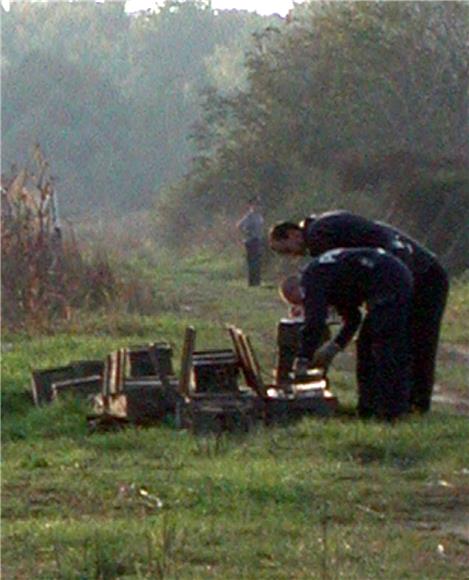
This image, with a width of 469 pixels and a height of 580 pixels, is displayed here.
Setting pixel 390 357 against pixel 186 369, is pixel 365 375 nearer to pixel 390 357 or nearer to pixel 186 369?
pixel 390 357

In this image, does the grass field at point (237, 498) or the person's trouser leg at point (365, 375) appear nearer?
the grass field at point (237, 498)

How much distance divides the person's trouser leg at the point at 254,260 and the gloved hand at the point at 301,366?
2084 centimetres

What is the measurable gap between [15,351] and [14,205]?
12.0 feet

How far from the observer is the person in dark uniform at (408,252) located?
12.4 m

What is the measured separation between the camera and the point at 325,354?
39.7ft

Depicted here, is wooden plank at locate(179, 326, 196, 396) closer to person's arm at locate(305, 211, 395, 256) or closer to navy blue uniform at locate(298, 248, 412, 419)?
navy blue uniform at locate(298, 248, 412, 419)

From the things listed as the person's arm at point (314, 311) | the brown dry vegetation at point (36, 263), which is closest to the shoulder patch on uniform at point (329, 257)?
the person's arm at point (314, 311)

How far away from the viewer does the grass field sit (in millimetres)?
7680

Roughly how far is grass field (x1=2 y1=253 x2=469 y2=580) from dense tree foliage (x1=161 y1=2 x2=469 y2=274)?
808 inches

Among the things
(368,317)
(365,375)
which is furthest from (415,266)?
(365,375)

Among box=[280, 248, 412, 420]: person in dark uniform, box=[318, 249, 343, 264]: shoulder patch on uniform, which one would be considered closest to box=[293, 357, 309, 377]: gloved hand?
box=[280, 248, 412, 420]: person in dark uniform

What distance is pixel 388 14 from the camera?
4025 centimetres

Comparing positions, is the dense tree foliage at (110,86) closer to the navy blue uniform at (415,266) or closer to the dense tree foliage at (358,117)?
the dense tree foliage at (358,117)

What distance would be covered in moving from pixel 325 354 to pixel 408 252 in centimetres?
112
